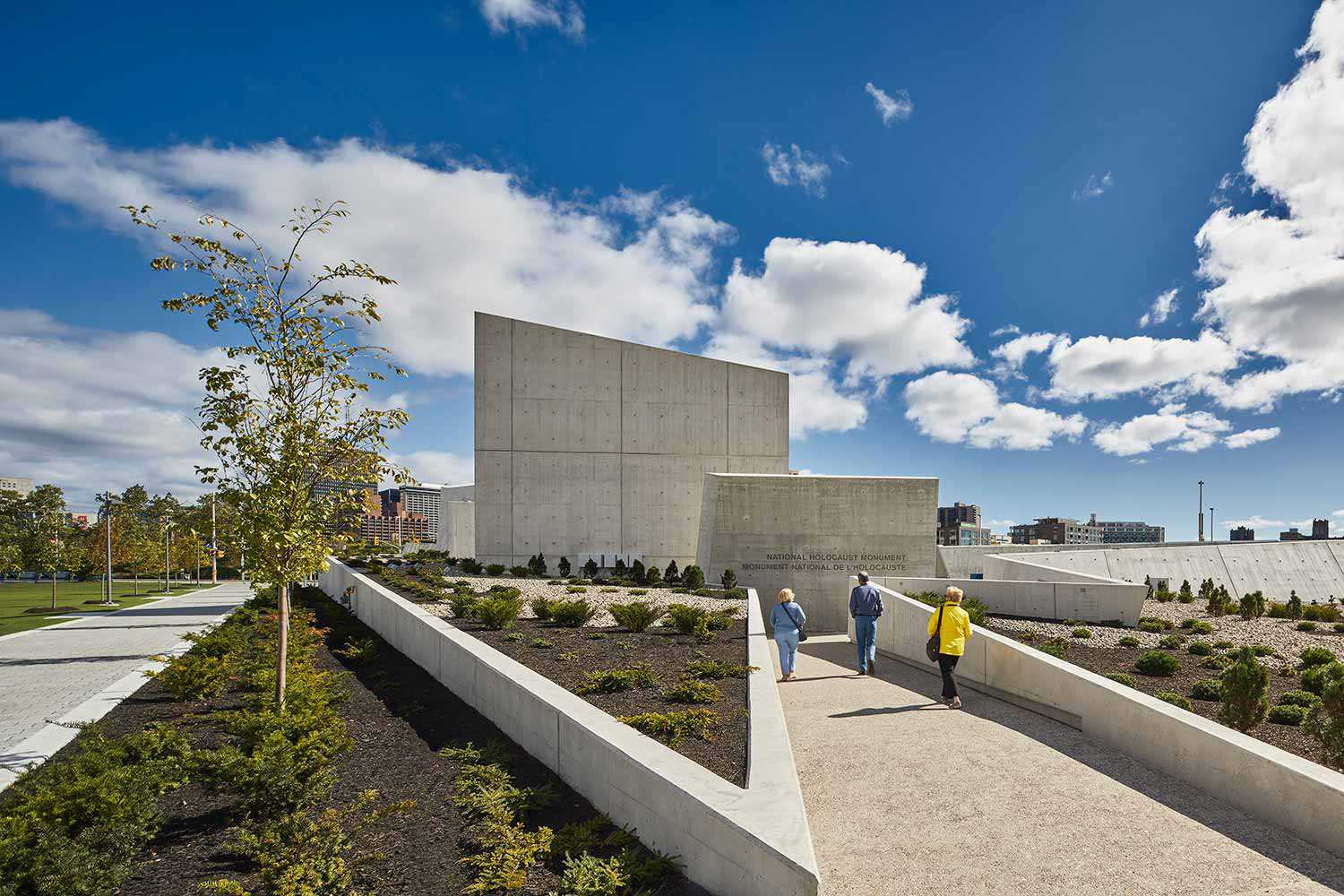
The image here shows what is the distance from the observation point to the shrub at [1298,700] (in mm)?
8015

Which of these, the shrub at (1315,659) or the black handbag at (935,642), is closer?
the black handbag at (935,642)

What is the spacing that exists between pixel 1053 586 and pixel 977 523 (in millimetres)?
167896

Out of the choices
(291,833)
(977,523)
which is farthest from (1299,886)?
(977,523)

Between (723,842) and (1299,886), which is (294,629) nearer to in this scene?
(723,842)

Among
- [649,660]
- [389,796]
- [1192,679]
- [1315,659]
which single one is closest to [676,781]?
[389,796]

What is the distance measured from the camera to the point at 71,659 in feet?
39.8

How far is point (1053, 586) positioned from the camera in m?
16.4

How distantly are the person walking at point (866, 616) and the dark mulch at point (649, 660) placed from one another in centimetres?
203

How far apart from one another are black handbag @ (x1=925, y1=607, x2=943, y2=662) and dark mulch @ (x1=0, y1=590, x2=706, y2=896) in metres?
5.67

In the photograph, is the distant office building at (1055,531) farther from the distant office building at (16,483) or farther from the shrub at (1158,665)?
the distant office building at (16,483)

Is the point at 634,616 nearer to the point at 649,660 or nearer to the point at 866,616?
the point at 649,660

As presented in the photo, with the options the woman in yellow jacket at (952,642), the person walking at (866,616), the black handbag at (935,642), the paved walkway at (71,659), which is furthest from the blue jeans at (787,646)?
the paved walkway at (71,659)

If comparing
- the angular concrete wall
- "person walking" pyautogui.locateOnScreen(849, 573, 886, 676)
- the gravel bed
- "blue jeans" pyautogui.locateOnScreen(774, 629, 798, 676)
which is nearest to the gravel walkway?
"person walking" pyautogui.locateOnScreen(849, 573, 886, 676)

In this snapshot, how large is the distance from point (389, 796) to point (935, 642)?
7.13 metres
